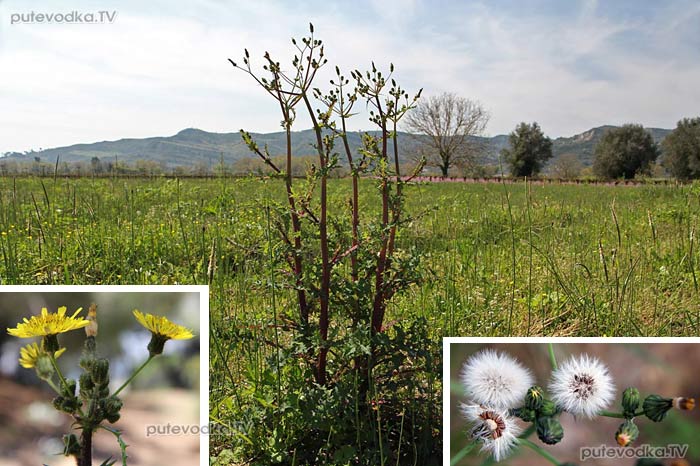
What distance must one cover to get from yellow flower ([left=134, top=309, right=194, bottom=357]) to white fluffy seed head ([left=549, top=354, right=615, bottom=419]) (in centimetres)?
131

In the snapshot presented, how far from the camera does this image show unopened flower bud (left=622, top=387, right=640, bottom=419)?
6.03 feet

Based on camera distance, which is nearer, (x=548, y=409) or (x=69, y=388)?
(x=69, y=388)

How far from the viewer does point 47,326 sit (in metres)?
1.61

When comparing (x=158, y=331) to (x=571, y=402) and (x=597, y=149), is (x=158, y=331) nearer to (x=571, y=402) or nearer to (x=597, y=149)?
(x=571, y=402)

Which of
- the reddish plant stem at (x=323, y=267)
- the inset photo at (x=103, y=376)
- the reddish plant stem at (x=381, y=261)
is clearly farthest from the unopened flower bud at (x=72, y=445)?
the reddish plant stem at (x=381, y=261)

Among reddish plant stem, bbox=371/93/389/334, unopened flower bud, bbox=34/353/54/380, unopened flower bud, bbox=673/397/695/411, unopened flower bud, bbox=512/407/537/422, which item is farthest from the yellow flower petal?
unopened flower bud, bbox=673/397/695/411

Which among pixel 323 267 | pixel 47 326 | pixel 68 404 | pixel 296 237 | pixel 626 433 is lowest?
pixel 626 433

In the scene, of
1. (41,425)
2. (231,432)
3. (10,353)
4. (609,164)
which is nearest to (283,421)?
(231,432)

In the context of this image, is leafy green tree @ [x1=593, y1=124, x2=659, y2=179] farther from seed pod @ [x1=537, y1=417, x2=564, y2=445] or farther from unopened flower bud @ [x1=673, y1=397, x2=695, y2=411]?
seed pod @ [x1=537, y1=417, x2=564, y2=445]

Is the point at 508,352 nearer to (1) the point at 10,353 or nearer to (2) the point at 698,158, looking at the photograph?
(1) the point at 10,353

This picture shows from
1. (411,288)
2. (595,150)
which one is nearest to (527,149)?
(595,150)

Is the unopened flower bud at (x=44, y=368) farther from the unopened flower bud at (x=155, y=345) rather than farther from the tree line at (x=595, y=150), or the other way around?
the tree line at (x=595, y=150)

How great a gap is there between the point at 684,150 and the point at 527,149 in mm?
21479

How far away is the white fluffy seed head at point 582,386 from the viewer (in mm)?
1840
